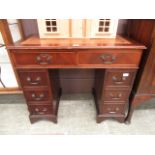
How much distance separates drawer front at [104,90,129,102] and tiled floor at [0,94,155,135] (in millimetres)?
334

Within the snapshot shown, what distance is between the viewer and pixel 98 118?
1.23m

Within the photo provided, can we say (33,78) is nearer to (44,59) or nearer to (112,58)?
(44,59)

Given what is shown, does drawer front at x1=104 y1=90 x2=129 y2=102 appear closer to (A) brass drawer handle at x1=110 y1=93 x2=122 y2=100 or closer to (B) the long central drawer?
(A) brass drawer handle at x1=110 y1=93 x2=122 y2=100

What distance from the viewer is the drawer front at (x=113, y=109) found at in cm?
113

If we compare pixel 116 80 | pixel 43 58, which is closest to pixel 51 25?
pixel 43 58

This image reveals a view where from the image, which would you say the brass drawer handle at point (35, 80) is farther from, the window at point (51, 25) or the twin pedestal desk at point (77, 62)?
the window at point (51, 25)

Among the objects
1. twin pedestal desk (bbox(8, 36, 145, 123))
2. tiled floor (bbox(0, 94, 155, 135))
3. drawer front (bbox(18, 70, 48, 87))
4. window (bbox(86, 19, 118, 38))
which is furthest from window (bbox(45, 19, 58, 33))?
tiled floor (bbox(0, 94, 155, 135))

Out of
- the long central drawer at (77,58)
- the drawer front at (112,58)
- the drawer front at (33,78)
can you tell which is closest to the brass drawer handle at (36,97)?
the drawer front at (33,78)

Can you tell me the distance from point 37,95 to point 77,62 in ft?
Result: 1.54

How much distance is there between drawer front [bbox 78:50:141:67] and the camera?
33.0 inches

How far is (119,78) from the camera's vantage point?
96 cm
